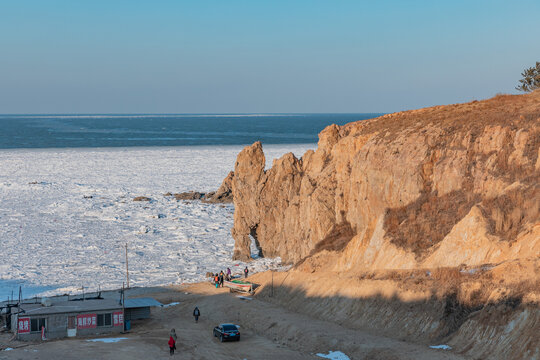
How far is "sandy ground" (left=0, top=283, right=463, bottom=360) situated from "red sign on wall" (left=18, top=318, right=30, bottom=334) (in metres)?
0.73

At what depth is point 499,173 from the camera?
3644 cm

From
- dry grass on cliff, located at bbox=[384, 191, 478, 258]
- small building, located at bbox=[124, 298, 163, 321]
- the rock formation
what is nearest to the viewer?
dry grass on cliff, located at bbox=[384, 191, 478, 258]

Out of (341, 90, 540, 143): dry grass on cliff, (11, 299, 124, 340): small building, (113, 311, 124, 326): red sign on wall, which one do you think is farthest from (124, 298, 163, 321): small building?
(341, 90, 540, 143): dry grass on cliff

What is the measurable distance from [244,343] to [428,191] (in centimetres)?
1392

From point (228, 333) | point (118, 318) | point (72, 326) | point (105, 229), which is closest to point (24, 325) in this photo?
point (72, 326)

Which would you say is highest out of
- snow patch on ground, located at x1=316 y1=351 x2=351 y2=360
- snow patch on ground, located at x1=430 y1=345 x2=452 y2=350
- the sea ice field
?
snow patch on ground, located at x1=430 y1=345 x2=452 y2=350

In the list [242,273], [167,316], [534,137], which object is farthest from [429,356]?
[242,273]

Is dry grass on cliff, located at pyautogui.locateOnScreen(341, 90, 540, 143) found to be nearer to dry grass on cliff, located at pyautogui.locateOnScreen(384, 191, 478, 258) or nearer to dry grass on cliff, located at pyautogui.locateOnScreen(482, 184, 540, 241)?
dry grass on cliff, located at pyautogui.locateOnScreen(384, 191, 478, 258)

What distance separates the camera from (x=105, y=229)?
69000mm

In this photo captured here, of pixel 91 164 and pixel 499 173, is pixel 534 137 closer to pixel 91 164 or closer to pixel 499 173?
pixel 499 173

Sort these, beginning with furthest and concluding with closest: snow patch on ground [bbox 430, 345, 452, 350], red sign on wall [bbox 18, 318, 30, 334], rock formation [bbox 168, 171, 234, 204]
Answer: rock formation [bbox 168, 171, 234, 204] < red sign on wall [bbox 18, 318, 30, 334] < snow patch on ground [bbox 430, 345, 452, 350]

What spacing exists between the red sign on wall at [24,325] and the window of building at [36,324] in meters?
0.20

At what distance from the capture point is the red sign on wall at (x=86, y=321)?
36.2 m

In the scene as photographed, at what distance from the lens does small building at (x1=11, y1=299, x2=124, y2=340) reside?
3525cm
